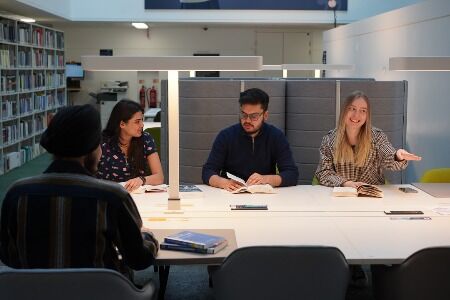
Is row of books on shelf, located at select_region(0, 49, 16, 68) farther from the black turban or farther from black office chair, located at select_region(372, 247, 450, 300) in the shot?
black office chair, located at select_region(372, 247, 450, 300)

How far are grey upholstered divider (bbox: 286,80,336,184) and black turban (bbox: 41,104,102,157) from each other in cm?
277

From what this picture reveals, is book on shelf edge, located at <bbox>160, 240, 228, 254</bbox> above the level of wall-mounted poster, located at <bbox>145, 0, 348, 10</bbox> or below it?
below

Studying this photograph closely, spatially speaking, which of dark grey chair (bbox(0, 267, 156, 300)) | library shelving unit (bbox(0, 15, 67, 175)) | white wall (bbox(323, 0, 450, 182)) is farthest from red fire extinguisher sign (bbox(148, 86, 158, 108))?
dark grey chair (bbox(0, 267, 156, 300))

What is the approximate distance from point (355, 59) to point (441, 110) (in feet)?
11.9

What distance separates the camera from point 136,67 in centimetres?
275

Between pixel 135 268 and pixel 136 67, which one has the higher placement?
pixel 136 67

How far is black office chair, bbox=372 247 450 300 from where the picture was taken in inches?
85.7

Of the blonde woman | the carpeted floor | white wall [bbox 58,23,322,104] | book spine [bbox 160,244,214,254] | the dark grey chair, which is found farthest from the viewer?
white wall [bbox 58,23,322,104]

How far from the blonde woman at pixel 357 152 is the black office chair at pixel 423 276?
1.35 metres

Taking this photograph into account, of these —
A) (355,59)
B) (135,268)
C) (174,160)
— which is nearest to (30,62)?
(355,59)

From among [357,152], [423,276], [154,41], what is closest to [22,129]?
[154,41]

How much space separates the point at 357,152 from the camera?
12.1 feet

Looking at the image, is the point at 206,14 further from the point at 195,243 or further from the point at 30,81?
the point at 195,243

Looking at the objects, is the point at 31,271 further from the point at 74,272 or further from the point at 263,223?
the point at 263,223
